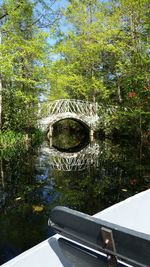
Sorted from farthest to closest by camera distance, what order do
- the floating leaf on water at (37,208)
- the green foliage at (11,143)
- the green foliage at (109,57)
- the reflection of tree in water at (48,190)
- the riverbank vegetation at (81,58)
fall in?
the green foliage at (109,57) → the riverbank vegetation at (81,58) → the green foliage at (11,143) → the floating leaf on water at (37,208) → the reflection of tree in water at (48,190)

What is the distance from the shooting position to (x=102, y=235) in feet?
3.79

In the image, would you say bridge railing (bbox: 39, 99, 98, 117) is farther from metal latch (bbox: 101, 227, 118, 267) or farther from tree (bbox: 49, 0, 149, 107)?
metal latch (bbox: 101, 227, 118, 267)

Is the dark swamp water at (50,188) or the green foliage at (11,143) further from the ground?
the green foliage at (11,143)

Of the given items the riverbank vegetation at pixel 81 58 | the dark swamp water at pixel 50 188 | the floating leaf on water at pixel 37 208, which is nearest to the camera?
the dark swamp water at pixel 50 188

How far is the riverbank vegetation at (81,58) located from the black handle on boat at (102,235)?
10.5 meters

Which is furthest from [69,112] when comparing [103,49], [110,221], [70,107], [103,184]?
[110,221]

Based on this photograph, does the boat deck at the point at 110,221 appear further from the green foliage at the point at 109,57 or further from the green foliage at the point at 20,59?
the green foliage at the point at 109,57

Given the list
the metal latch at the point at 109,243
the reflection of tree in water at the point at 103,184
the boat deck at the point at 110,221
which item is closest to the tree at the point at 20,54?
the reflection of tree in water at the point at 103,184

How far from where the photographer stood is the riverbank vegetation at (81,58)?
518 inches

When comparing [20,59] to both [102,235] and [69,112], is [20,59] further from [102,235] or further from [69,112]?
[102,235]

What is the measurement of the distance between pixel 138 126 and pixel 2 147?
6.57 meters

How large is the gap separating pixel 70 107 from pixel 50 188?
45.5 feet

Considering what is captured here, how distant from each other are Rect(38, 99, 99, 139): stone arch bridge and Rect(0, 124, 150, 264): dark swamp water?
324 inches

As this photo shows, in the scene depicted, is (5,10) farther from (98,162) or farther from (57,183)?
(57,183)
